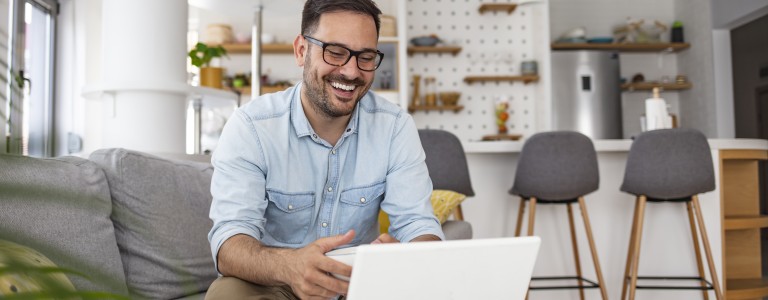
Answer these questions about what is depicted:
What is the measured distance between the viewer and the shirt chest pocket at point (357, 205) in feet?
5.36

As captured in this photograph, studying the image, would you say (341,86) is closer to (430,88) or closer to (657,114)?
(657,114)

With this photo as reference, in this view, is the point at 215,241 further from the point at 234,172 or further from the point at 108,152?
the point at 108,152

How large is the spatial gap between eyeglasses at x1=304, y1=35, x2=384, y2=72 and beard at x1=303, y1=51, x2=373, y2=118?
1.2 inches

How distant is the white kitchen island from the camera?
11.4 ft

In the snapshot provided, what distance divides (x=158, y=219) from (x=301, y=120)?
50 centimetres

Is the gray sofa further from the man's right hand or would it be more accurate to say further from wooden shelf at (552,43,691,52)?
wooden shelf at (552,43,691,52)

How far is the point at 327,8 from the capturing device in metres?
1.55

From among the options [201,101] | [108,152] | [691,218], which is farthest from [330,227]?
[691,218]

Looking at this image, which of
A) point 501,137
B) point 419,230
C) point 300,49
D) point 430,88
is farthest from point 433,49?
point 419,230

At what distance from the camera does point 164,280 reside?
1.77 metres

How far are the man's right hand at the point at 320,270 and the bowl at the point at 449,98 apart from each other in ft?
14.7

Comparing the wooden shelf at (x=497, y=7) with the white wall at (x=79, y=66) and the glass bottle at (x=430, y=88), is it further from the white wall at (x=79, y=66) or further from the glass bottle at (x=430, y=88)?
the white wall at (x=79, y=66)

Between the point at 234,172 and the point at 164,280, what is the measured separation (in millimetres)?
454

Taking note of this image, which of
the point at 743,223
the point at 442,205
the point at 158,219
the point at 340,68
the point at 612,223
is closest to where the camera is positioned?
the point at 340,68
